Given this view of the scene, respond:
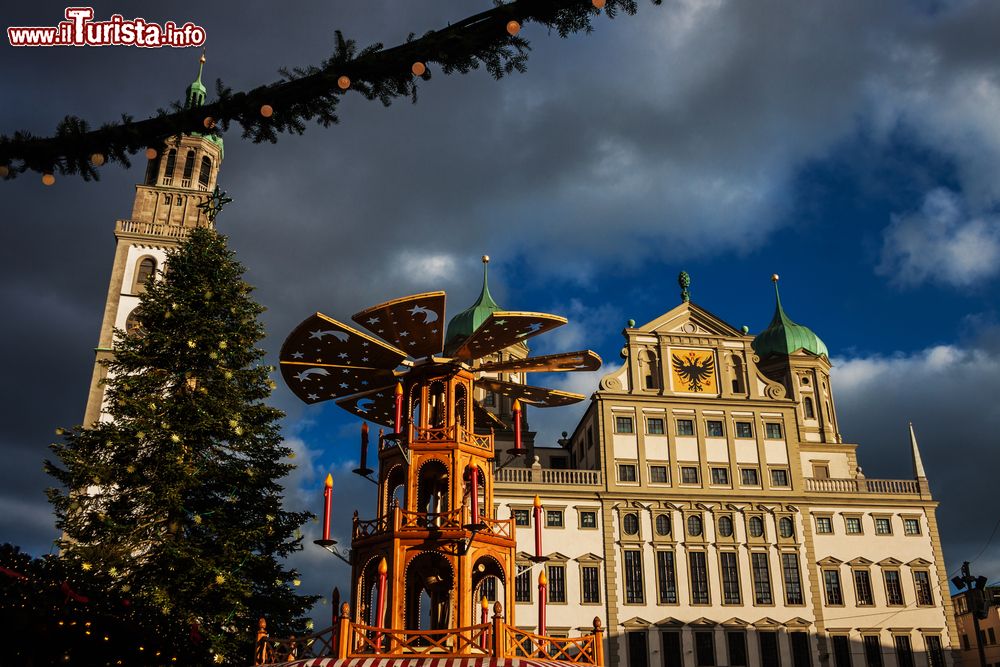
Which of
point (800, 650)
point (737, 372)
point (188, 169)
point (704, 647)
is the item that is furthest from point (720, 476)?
point (188, 169)

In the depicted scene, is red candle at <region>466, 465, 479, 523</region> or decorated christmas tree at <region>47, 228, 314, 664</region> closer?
red candle at <region>466, 465, 479, 523</region>

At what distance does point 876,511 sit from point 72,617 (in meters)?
46.4

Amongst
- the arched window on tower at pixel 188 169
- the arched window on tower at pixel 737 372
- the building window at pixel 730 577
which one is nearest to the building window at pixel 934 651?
the building window at pixel 730 577

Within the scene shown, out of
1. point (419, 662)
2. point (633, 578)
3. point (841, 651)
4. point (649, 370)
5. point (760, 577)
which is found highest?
point (649, 370)

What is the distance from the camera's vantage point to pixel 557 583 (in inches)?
1751

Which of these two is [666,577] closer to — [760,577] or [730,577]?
[730,577]

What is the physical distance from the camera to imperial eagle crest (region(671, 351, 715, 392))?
167 ft

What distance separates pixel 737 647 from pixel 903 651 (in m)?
9.27

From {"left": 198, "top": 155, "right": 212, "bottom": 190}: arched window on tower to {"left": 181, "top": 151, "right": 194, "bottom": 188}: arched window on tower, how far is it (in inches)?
29.4

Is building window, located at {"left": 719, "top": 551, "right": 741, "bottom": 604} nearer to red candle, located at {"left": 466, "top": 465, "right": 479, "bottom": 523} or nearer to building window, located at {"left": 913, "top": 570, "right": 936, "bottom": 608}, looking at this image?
building window, located at {"left": 913, "top": 570, "right": 936, "bottom": 608}

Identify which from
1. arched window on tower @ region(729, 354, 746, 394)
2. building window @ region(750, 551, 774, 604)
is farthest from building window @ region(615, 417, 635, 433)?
building window @ region(750, 551, 774, 604)

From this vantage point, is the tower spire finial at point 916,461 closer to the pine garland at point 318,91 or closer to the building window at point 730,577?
the building window at point 730,577

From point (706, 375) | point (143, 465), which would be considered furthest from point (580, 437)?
point (143, 465)

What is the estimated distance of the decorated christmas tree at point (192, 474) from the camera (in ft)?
68.0
